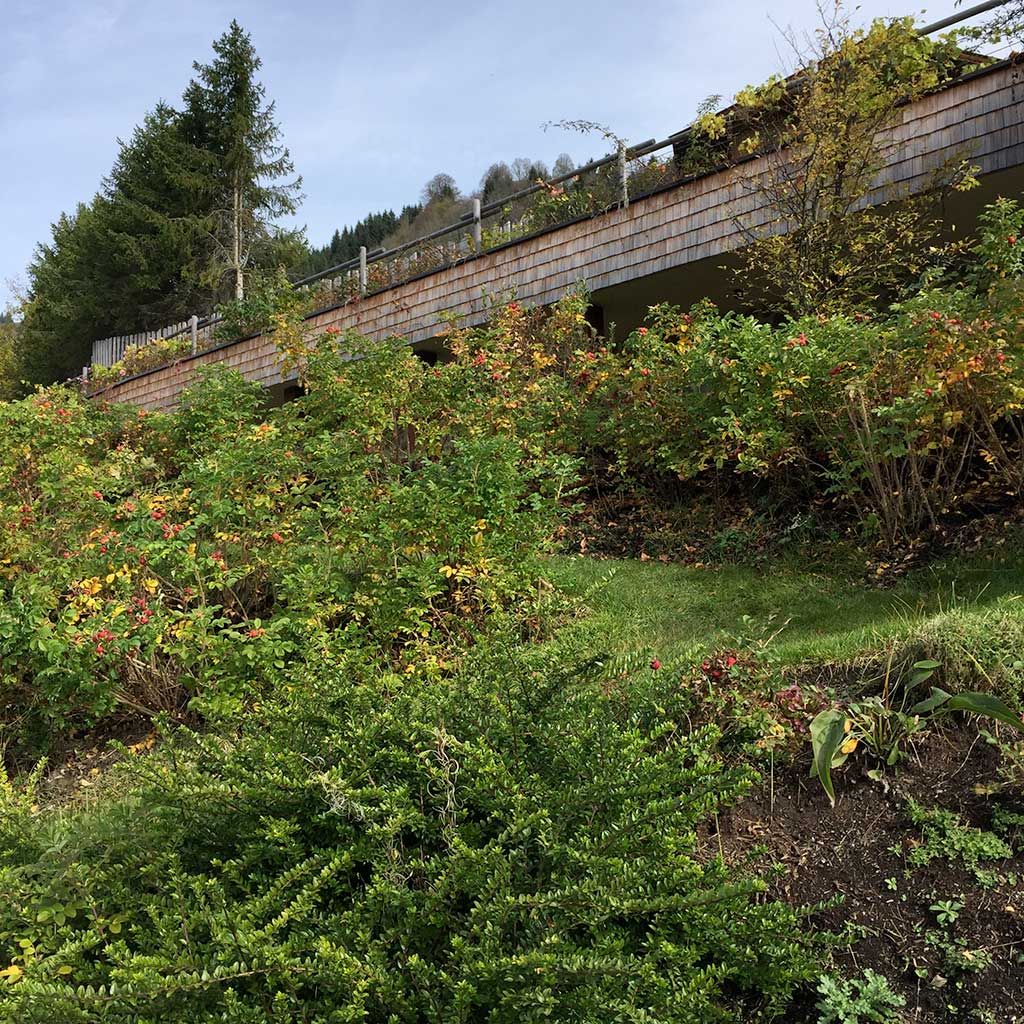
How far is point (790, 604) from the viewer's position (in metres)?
4.28

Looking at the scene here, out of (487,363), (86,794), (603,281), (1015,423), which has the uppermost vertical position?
(603,281)

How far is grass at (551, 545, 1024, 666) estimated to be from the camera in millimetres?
3154

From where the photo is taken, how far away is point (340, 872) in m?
2.10

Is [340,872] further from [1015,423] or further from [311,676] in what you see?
[1015,423]

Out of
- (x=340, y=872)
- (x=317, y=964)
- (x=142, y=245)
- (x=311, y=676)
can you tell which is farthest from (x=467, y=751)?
(x=142, y=245)

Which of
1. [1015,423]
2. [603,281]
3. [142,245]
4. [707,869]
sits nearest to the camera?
[707,869]

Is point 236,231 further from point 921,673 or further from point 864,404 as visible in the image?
point 921,673

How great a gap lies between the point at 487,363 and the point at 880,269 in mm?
3299

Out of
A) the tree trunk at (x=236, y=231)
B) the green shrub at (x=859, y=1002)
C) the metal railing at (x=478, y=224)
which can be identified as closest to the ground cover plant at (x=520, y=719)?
the green shrub at (x=859, y=1002)

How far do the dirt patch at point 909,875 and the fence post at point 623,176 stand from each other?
7915 mm

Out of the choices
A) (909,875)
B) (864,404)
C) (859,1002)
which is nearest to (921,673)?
(909,875)

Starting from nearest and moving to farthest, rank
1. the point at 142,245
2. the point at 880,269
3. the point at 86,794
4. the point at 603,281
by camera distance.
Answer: the point at 86,794 → the point at 880,269 → the point at 603,281 → the point at 142,245

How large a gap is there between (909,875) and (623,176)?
28.3 feet

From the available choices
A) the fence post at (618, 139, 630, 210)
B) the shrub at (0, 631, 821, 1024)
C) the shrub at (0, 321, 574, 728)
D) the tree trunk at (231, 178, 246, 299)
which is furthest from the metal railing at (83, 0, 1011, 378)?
the tree trunk at (231, 178, 246, 299)
